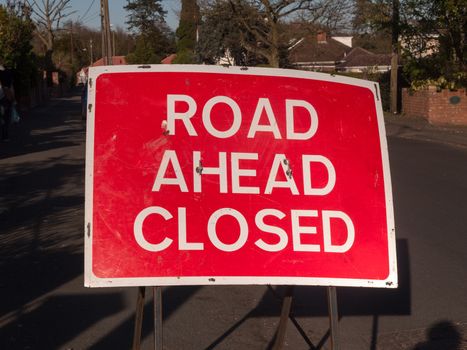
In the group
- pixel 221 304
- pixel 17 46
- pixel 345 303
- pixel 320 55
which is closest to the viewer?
pixel 221 304

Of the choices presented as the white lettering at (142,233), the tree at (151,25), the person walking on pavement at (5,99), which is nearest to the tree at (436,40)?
the person walking on pavement at (5,99)

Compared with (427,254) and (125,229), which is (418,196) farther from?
(125,229)

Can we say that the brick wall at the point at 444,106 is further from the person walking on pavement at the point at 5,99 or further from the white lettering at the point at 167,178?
the white lettering at the point at 167,178

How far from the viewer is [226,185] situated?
3.73 metres

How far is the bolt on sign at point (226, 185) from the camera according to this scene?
363cm

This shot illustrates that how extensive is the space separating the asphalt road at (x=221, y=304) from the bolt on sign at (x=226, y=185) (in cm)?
101

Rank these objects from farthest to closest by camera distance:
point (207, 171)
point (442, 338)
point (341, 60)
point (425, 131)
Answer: point (341, 60) < point (425, 131) < point (442, 338) < point (207, 171)

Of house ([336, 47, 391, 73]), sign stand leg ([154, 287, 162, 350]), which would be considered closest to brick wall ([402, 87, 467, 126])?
sign stand leg ([154, 287, 162, 350])

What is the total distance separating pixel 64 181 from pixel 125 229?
32.1ft

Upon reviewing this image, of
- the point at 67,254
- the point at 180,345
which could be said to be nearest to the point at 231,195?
the point at 180,345

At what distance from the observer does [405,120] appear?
29469 mm

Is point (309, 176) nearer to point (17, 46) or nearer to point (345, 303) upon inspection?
point (345, 303)

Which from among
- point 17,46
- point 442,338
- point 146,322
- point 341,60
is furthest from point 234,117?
point 341,60

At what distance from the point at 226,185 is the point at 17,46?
34.9 meters
